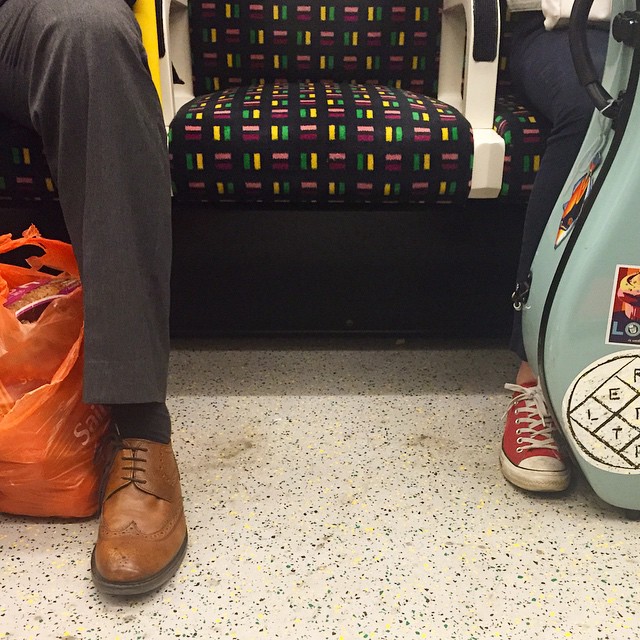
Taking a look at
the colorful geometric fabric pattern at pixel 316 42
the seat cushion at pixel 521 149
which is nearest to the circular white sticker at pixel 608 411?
the seat cushion at pixel 521 149

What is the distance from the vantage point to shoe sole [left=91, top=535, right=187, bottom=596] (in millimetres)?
736

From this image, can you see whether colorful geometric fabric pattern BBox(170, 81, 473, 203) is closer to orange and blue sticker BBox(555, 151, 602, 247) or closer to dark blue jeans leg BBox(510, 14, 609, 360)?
dark blue jeans leg BBox(510, 14, 609, 360)

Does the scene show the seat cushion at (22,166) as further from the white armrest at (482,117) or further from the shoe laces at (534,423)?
the shoe laces at (534,423)

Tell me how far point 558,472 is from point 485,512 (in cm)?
13

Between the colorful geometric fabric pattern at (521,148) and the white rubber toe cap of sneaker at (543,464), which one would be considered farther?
the colorful geometric fabric pattern at (521,148)

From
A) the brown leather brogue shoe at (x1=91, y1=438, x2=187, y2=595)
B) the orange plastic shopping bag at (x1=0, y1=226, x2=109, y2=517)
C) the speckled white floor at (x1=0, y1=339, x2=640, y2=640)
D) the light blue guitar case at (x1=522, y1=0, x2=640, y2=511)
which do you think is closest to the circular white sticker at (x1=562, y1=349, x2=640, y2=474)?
the light blue guitar case at (x1=522, y1=0, x2=640, y2=511)

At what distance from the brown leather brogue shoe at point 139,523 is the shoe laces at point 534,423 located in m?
0.52

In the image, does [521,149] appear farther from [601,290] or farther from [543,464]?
[543,464]

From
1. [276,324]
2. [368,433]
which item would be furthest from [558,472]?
[276,324]

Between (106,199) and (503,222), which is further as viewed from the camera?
(503,222)

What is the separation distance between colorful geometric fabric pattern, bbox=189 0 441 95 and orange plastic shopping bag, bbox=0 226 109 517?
720 millimetres

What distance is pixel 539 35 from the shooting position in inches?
45.4

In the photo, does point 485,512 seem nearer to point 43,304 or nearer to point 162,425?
point 162,425

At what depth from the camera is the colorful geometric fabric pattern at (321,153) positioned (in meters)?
1.07
